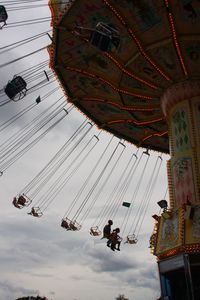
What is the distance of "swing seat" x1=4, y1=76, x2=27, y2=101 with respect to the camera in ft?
48.2

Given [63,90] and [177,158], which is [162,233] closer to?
[177,158]

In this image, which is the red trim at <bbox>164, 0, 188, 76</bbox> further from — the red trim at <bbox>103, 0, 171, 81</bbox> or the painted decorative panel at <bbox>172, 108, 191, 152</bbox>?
the painted decorative panel at <bbox>172, 108, 191, 152</bbox>

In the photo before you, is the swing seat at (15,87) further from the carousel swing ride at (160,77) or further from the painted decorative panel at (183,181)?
the painted decorative panel at (183,181)

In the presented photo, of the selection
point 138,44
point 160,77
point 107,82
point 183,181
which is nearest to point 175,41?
point 138,44

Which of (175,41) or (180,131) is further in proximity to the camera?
(180,131)

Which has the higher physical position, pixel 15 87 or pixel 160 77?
pixel 160 77

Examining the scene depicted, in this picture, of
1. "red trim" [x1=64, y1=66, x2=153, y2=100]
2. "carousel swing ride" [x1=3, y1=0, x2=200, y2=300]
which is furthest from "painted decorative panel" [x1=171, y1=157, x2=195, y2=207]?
"red trim" [x1=64, y1=66, x2=153, y2=100]

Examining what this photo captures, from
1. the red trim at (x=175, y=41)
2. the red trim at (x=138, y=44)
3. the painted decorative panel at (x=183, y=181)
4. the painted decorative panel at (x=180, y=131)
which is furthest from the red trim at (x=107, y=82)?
the painted decorative panel at (x=183, y=181)

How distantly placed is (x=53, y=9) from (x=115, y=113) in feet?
21.5

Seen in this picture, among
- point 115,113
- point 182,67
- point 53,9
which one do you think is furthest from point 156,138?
point 53,9

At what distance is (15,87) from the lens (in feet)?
48.3

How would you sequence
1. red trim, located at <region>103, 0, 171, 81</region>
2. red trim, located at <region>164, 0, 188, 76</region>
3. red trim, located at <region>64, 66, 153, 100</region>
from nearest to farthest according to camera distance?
red trim, located at <region>164, 0, 188, 76</region>
red trim, located at <region>103, 0, 171, 81</region>
red trim, located at <region>64, 66, 153, 100</region>

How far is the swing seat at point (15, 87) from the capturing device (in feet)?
48.2

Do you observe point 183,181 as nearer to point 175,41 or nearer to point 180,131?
point 180,131
